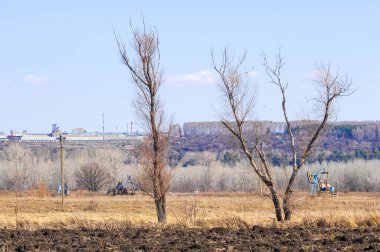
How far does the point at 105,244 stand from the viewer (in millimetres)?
22266

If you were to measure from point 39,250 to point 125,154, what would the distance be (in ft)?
441

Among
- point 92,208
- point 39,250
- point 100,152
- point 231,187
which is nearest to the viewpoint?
point 39,250

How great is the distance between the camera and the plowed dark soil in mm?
21344

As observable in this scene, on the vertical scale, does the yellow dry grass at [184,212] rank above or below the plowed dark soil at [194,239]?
below

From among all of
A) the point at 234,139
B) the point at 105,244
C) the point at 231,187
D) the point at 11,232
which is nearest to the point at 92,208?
the point at 234,139

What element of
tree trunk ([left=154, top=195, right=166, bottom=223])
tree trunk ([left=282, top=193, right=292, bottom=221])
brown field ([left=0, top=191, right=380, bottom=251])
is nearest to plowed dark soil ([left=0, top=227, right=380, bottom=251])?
brown field ([left=0, top=191, right=380, bottom=251])

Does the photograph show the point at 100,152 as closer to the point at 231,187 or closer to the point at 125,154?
the point at 125,154

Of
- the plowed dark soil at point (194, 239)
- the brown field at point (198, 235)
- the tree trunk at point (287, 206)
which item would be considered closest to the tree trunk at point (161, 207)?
Result: the brown field at point (198, 235)

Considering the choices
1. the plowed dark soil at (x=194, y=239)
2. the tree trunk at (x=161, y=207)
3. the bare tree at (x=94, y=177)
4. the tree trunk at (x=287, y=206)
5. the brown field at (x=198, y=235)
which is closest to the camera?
the plowed dark soil at (x=194, y=239)

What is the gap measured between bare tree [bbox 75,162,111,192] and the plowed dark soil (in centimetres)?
7576

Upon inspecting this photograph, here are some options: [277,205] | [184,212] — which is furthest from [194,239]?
[277,205]

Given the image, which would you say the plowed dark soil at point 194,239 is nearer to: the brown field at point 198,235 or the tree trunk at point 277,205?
the brown field at point 198,235

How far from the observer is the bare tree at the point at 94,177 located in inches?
4043

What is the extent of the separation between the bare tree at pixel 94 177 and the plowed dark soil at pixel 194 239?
75764 millimetres
